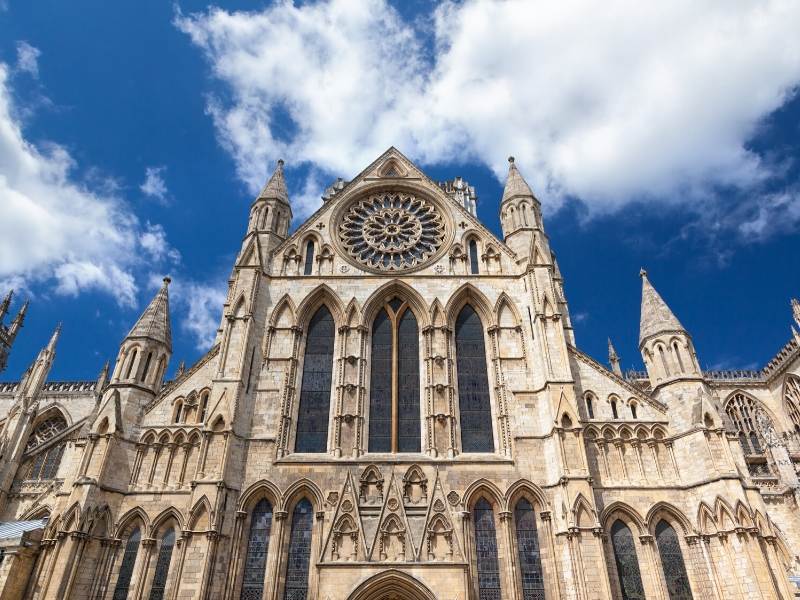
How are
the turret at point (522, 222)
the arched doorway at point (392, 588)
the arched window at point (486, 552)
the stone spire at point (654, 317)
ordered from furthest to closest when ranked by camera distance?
the turret at point (522, 222) < the stone spire at point (654, 317) < the arched window at point (486, 552) < the arched doorway at point (392, 588)

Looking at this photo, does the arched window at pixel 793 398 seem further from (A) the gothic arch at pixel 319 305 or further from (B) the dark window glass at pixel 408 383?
(A) the gothic arch at pixel 319 305

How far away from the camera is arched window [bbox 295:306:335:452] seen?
792 inches

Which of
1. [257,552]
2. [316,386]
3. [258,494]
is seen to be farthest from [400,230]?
[257,552]

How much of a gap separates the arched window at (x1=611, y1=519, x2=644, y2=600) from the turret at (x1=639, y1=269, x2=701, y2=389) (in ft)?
18.8

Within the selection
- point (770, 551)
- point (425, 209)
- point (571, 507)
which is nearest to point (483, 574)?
point (571, 507)

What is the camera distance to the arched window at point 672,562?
1698 centimetres

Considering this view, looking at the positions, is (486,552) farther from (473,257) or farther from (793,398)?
(793,398)

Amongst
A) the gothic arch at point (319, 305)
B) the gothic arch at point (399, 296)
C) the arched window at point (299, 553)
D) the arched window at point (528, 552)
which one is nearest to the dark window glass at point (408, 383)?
the gothic arch at point (399, 296)

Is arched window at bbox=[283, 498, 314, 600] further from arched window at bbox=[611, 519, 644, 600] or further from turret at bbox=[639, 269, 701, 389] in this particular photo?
turret at bbox=[639, 269, 701, 389]

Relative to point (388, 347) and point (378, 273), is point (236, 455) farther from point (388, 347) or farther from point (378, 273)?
point (378, 273)

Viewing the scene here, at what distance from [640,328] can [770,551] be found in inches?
350

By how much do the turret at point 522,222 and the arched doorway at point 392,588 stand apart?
13210 millimetres

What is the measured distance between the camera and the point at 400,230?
2566 cm

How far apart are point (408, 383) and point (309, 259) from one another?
7.51m
